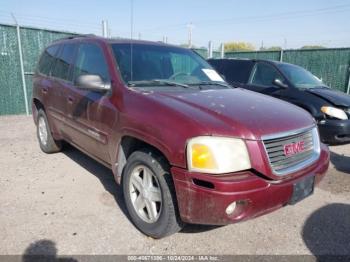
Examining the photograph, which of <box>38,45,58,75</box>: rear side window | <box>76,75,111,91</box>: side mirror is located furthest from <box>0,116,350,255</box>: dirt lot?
<box>38,45,58,75</box>: rear side window

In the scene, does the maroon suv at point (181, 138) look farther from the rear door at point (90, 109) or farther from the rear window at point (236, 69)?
the rear window at point (236, 69)

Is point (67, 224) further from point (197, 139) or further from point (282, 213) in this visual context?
point (282, 213)

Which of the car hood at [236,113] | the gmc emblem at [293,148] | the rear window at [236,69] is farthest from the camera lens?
the rear window at [236,69]

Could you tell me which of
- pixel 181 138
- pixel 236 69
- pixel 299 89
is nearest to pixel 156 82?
pixel 181 138

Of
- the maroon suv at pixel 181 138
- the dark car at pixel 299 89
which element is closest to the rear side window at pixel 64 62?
the maroon suv at pixel 181 138

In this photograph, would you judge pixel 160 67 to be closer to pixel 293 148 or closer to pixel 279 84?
pixel 293 148

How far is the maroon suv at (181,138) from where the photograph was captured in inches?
90.9

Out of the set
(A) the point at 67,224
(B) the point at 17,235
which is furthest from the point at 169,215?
(B) the point at 17,235

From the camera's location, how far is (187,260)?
262 centimetres

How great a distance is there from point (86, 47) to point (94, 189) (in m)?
1.84

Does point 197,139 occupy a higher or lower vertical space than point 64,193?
higher

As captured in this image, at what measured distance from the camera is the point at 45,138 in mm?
5258

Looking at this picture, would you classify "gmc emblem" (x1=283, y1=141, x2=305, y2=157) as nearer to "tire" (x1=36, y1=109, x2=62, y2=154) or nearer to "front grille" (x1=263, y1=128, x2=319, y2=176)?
"front grille" (x1=263, y1=128, x2=319, y2=176)

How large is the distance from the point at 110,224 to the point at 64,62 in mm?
2540
